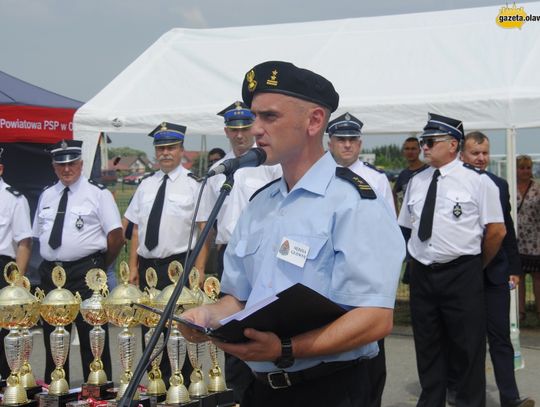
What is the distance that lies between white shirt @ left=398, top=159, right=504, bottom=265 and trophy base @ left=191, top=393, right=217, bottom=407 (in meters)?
2.04

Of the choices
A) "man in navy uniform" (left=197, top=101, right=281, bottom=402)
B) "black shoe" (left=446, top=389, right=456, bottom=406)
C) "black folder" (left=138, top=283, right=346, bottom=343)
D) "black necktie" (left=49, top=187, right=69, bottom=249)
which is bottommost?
"black shoe" (left=446, top=389, right=456, bottom=406)

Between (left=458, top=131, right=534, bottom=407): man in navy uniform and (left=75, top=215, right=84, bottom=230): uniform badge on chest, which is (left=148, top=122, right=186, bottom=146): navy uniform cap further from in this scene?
(left=458, top=131, right=534, bottom=407): man in navy uniform

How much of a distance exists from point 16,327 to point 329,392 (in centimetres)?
218

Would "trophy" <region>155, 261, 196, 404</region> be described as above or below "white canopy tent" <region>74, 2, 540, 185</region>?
below

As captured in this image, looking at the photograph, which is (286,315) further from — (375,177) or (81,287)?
(81,287)

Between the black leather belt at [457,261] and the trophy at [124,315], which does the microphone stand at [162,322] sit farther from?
the black leather belt at [457,261]

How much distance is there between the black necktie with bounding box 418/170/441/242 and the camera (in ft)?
17.3

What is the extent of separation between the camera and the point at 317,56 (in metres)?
9.12

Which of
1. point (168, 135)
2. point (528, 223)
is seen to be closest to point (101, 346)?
point (168, 135)

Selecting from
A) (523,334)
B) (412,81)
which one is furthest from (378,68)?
(523,334)

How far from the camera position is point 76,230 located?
611 cm

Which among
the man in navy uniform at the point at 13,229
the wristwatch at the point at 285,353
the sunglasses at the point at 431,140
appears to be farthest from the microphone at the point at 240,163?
the man in navy uniform at the point at 13,229

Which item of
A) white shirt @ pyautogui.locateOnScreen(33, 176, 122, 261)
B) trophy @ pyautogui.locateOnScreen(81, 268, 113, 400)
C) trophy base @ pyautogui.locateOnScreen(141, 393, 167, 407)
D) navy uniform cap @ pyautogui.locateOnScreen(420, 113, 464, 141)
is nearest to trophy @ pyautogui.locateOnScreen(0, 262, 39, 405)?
trophy @ pyautogui.locateOnScreen(81, 268, 113, 400)

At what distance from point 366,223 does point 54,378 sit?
2.37 m
